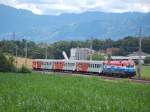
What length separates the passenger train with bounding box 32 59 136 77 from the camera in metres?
64.0

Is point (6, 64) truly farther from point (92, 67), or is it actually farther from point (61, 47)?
point (61, 47)

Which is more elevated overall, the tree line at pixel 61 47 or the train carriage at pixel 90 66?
the tree line at pixel 61 47

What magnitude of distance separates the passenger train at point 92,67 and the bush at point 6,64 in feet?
35.4

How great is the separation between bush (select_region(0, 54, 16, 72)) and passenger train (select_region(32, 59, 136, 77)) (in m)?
10.8

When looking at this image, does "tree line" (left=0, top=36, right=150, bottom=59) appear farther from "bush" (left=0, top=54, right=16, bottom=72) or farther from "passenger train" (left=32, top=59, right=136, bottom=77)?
"bush" (left=0, top=54, right=16, bottom=72)

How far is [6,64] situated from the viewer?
72.9 meters

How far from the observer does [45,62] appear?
288 feet

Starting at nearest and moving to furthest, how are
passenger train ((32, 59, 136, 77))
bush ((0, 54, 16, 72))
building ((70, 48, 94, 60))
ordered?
passenger train ((32, 59, 136, 77)) < bush ((0, 54, 16, 72)) < building ((70, 48, 94, 60))

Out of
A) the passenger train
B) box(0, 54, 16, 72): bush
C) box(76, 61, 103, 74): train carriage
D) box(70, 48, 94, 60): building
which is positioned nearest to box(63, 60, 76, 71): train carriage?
the passenger train

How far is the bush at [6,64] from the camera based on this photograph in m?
72.0

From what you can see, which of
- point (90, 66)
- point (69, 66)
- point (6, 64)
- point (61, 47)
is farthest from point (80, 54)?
point (6, 64)

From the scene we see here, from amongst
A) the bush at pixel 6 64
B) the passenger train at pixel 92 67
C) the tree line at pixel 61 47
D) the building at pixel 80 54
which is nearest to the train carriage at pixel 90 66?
the passenger train at pixel 92 67

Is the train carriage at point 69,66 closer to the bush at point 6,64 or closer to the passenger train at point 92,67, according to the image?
the passenger train at point 92,67

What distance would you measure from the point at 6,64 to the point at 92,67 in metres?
13.5
